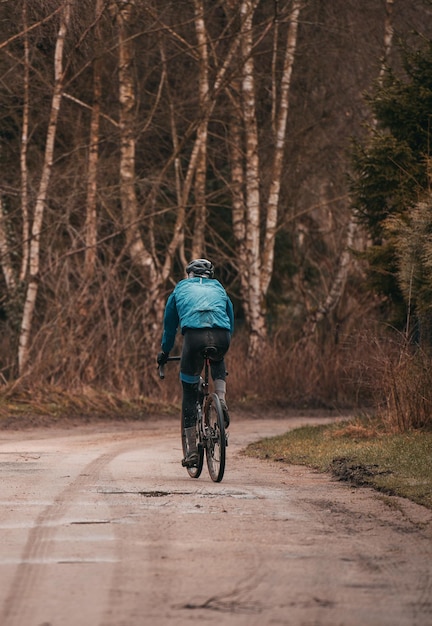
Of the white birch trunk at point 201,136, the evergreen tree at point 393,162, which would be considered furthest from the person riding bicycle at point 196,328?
the white birch trunk at point 201,136

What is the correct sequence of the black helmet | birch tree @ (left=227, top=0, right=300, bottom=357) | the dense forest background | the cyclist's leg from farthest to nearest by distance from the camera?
birch tree @ (left=227, top=0, right=300, bottom=357), the dense forest background, the black helmet, the cyclist's leg

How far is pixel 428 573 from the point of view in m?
7.16

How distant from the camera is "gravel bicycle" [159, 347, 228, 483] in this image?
12.0m

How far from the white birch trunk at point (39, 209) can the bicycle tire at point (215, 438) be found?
1259 cm

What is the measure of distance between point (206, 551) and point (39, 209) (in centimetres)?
1762

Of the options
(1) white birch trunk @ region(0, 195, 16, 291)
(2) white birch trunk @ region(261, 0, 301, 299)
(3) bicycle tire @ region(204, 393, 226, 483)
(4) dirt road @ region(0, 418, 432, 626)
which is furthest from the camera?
(2) white birch trunk @ region(261, 0, 301, 299)

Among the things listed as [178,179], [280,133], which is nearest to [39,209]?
[178,179]

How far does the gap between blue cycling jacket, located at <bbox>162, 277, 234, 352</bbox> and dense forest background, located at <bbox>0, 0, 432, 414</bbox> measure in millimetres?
7745

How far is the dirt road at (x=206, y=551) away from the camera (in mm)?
6227

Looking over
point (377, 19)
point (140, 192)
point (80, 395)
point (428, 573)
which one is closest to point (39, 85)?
point (140, 192)

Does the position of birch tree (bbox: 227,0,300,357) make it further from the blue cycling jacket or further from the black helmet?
the blue cycling jacket

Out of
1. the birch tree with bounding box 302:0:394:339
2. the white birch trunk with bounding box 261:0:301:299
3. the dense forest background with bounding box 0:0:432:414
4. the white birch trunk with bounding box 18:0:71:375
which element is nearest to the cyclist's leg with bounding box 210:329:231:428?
the dense forest background with bounding box 0:0:432:414

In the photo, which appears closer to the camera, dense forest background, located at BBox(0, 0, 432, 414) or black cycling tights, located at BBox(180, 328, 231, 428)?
black cycling tights, located at BBox(180, 328, 231, 428)

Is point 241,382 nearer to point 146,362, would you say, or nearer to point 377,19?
point 146,362
